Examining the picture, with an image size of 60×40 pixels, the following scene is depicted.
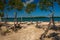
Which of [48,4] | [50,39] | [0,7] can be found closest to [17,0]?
[0,7]

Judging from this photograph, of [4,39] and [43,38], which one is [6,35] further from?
[43,38]

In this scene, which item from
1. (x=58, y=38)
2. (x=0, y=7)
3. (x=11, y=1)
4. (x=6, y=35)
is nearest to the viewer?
(x=58, y=38)

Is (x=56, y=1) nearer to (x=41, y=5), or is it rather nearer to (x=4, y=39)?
(x=41, y=5)

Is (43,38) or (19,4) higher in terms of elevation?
(19,4)

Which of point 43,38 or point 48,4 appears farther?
point 48,4

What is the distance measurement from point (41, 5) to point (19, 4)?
5.19 meters

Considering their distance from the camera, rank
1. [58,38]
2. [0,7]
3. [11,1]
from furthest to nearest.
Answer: [11,1] → [0,7] → [58,38]

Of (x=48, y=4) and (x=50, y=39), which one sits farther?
(x=48, y=4)

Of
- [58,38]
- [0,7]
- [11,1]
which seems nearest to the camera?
[58,38]

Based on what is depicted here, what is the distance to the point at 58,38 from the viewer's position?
2378 cm

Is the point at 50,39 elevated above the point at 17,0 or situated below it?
below

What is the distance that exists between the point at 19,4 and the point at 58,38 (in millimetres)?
11928

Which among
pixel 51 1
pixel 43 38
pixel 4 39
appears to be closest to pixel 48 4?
pixel 51 1

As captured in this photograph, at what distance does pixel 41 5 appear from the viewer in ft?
96.4
